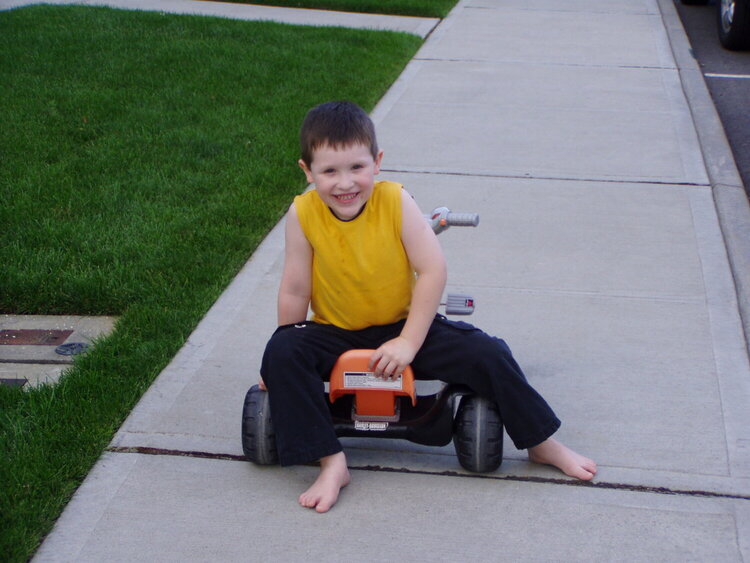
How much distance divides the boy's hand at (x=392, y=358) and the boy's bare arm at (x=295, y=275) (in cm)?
35

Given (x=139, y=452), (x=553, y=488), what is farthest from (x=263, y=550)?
(x=553, y=488)

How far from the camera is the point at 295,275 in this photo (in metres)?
3.12

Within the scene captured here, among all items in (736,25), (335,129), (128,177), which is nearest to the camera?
(335,129)

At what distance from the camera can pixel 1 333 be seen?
406 centimetres

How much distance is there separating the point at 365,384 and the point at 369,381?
15mm

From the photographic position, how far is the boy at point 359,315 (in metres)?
2.91

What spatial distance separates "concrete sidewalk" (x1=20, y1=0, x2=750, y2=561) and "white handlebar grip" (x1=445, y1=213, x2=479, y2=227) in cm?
73

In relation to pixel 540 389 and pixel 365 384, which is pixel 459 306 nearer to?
pixel 365 384

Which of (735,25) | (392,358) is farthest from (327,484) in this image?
(735,25)

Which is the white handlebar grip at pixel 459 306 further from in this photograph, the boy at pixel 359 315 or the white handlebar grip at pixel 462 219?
the white handlebar grip at pixel 462 219

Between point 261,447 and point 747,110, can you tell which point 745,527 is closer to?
point 261,447

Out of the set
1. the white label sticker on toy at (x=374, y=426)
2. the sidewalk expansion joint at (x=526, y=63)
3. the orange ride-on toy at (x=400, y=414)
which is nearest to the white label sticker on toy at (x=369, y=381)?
the orange ride-on toy at (x=400, y=414)

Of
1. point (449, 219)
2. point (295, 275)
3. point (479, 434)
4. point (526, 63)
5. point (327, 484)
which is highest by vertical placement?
point (449, 219)

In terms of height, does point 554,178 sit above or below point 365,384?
below
